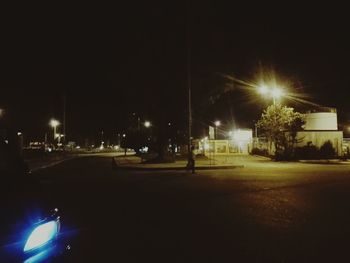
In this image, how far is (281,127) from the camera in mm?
44094

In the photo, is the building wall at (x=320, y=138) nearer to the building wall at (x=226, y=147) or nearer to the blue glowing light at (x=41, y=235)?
the building wall at (x=226, y=147)

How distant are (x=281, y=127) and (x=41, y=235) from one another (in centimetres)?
4157

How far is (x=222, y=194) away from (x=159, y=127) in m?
25.5

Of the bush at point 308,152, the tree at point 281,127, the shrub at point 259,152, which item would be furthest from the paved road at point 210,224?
the shrub at point 259,152

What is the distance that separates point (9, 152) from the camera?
18.1 feet

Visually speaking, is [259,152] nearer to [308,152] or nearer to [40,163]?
[308,152]

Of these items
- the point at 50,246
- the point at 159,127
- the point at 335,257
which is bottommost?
the point at 335,257

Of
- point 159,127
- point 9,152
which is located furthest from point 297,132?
point 9,152

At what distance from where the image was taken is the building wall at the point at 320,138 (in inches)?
1811

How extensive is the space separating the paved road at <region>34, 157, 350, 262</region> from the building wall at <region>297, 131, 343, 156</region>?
99.2 ft

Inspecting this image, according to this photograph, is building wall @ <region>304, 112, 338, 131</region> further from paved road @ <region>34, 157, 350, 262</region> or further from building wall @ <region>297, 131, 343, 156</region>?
paved road @ <region>34, 157, 350, 262</region>

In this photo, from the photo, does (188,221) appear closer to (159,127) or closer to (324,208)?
(324,208)

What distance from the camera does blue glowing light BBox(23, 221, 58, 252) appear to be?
3949 mm

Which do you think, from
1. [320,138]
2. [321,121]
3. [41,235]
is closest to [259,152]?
[321,121]
